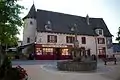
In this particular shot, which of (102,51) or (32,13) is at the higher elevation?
(32,13)

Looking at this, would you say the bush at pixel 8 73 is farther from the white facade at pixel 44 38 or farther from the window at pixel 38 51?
the window at pixel 38 51

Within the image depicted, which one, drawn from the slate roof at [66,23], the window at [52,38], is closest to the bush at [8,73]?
the slate roof at [66,23]

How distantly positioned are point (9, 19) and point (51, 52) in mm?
33789

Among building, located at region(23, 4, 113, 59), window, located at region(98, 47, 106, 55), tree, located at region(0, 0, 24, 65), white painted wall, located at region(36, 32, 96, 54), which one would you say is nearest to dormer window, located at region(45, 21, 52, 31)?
building, located at region(23, 4, 113, 59)

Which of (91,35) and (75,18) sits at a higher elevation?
(75,18)

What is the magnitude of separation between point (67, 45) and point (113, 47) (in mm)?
14561

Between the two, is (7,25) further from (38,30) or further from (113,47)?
(113,47)

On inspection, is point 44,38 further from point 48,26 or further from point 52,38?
point 48,26

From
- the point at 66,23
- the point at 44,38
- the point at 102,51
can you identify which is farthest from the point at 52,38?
the point at 102,51

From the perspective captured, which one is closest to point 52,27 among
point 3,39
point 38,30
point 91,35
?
point 38,30

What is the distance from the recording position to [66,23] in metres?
47.4

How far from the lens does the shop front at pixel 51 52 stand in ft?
137

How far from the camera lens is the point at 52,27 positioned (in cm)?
4412

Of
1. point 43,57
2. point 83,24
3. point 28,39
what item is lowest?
point 43,57
